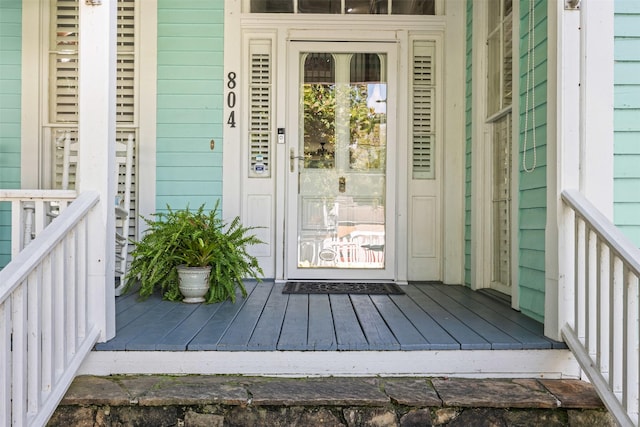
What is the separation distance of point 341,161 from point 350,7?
1.21 meters

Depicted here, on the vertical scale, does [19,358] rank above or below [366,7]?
below

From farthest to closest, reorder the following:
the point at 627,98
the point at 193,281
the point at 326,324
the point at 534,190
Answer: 1. the point at 193,281
2. the point at 534,190
3. the point at 326,324
4. the point at 627,98

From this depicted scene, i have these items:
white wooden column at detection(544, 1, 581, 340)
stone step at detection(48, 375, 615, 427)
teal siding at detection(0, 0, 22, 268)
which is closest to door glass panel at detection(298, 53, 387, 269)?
white wooden column at detection(544, 1, 581, 340)

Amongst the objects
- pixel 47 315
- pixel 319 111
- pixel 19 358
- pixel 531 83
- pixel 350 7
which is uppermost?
pixel 350 7

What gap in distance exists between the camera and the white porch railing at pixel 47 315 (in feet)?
4.80

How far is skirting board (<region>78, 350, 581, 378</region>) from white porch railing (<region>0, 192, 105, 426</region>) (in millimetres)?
164

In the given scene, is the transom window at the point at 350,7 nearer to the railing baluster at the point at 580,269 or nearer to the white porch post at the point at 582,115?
the white porch post at the point at 582,115

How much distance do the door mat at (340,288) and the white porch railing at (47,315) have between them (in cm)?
146

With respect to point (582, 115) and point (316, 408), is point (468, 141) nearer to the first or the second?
point (582, 115)

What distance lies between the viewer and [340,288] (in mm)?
3279

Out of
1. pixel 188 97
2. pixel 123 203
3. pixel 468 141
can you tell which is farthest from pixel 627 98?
pixel 123 203

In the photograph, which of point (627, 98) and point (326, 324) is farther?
point (326, 324)

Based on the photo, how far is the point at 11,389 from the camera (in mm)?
1558

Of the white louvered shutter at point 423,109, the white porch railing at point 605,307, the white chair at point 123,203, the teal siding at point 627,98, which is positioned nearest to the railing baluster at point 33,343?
the white chair at point 123,203
